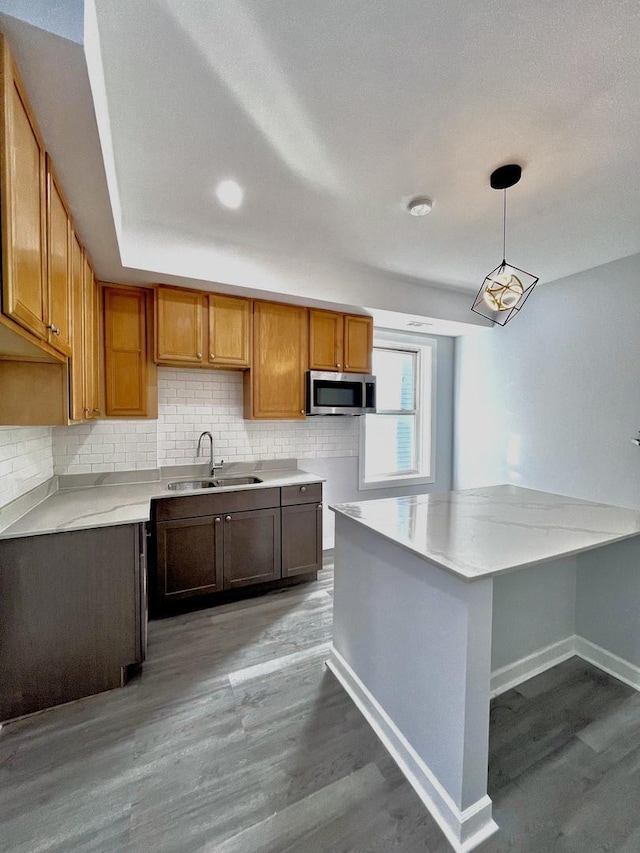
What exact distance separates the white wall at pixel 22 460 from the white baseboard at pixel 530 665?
273 centimetres

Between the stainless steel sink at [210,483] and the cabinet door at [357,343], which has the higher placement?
the cabinet door at [357,343]

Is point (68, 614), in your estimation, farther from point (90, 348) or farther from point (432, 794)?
point (432, 794)

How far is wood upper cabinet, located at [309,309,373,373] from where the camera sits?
126 inches

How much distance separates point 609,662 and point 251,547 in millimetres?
2363

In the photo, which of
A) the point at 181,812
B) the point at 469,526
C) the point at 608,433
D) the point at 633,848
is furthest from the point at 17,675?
the point at 608,433

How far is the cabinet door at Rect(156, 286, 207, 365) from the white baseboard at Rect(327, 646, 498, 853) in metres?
2.42

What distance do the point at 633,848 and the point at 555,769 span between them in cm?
28

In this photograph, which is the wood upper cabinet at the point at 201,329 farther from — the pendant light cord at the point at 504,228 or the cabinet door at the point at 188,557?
the pendant light cord at the point at 504,228

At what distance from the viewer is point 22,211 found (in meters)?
1.09

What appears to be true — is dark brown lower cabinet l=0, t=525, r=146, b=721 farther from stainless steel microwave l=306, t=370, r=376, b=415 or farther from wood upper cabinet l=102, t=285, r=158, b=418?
stainless steel microwave l=306, t=370, r=376, b=415

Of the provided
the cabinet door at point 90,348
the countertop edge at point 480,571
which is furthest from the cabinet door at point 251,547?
the countertop edge at point 480,571

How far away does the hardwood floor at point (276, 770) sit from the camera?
123 cm

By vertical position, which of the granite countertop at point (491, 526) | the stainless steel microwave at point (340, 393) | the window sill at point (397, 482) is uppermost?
the stainless steel microwave at point (340, 393)

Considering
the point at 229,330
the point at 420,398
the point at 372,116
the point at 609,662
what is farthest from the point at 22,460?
the point at 420,398
